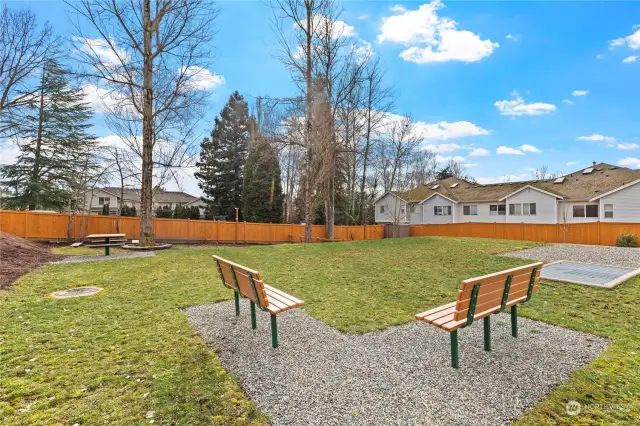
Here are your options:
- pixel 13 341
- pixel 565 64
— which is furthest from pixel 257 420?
pixel 565 64

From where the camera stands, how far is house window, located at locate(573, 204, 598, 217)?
80.8ft

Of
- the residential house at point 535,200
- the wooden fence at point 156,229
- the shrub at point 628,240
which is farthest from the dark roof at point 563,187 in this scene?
the wooden fence at point 156,229

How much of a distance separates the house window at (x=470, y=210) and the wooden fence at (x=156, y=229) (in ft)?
50.7

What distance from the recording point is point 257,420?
2.27 meters

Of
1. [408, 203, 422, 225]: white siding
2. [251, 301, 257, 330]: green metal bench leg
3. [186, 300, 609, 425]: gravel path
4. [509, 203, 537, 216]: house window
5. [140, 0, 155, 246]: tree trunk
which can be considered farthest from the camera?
[408, 203, 422, 225]: white siding

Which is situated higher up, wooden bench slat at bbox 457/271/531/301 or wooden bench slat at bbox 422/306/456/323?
wooden bench slat at bbox 457/271/531/301

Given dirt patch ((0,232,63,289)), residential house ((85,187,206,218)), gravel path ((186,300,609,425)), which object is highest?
residential house ((85,187,206,218))

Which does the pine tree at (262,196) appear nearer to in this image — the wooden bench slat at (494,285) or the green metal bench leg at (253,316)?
the green metal bench leg at (253,316)

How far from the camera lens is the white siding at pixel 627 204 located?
23031mm

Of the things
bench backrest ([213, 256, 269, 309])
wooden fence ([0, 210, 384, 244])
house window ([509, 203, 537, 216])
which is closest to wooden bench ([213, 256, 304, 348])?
bench backrest ([213, 256, 269, 309])

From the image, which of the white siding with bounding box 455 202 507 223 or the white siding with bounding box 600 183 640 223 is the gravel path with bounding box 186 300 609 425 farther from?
the white siding with bounding box 455 202 507 223

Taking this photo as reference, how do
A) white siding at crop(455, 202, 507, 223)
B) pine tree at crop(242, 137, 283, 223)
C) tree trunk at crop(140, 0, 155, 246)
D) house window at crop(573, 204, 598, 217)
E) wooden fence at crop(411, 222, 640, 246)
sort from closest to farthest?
tree trunk at crop(140, 0, 155, 246) → wooden fence at crop(411, 222, 640, 246) → house window at crop(573, 204, 598, 217) → pine tree at crop(242, 137, 283, 223) → white siding at crop(455, 202, 507, 223)

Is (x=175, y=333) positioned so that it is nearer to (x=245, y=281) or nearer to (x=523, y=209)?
(x=245, y=281)

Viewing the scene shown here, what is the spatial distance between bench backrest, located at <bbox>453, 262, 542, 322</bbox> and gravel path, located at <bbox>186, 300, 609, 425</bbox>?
538 mm
